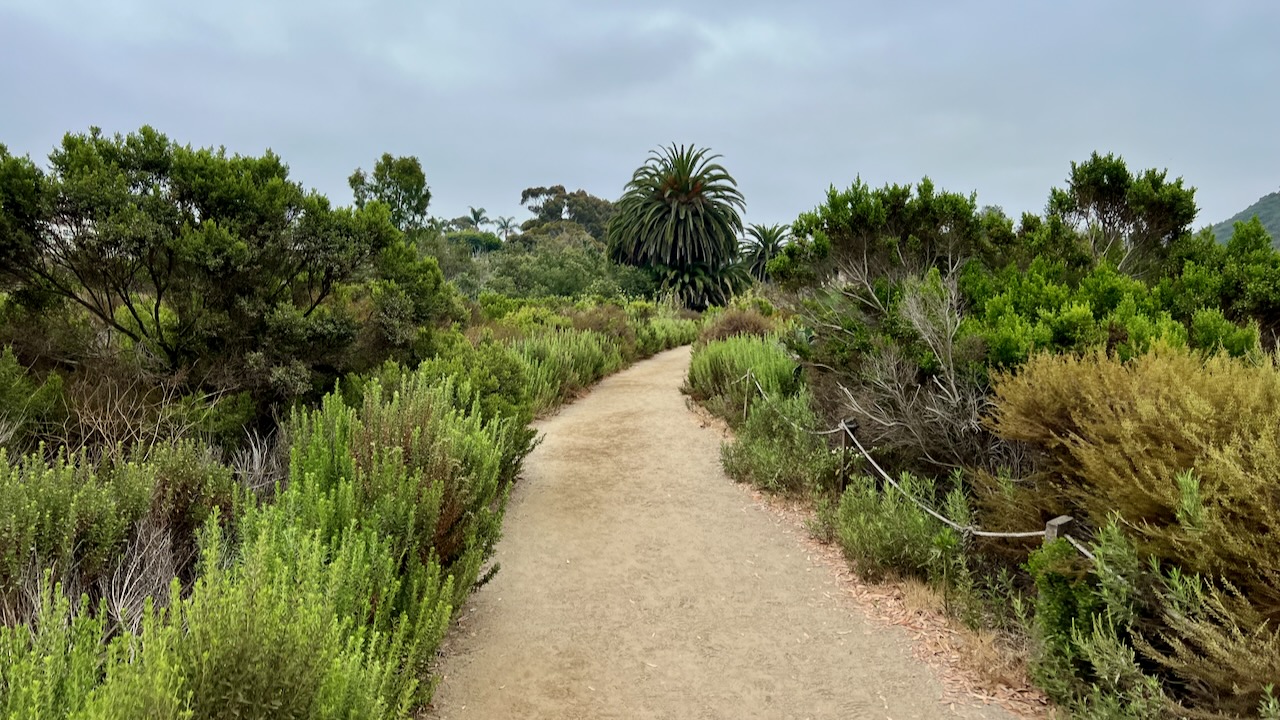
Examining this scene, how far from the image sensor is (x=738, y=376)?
980 cm

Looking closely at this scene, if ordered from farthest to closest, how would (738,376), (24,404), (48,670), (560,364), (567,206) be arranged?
(567,206)
(560,364)
(738,376)
(24,404)
(48,670)

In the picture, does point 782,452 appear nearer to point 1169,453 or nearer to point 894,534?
point 894,534

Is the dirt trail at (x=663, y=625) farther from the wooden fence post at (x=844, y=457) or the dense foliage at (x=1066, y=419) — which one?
the wooden fence post at (x=844, y=457)

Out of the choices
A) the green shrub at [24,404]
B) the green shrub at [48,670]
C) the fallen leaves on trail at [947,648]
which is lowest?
the fallen leaves on trail at [947,648]

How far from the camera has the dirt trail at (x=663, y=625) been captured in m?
3.30

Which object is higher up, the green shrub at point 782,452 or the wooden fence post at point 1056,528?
the wooden fence post at point 1056,528

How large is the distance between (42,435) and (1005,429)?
6.62 metres

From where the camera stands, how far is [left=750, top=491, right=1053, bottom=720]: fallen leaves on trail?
10.8 feet

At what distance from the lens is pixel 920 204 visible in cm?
641

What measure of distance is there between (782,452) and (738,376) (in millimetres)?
2900

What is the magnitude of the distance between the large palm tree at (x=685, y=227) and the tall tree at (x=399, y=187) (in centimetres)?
1258

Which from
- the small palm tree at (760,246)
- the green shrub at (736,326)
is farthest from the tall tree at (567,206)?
the green shrub at (736,326)

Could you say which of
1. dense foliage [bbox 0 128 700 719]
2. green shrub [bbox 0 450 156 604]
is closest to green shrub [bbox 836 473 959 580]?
dense foliage [bbox 0 128 700 719]

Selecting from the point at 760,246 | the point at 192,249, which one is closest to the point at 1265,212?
the point at 760,246
